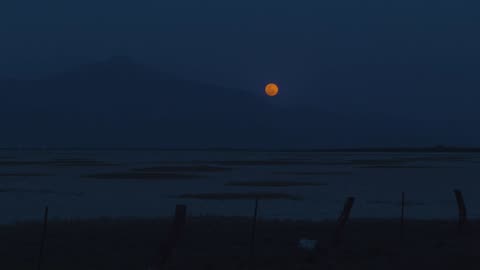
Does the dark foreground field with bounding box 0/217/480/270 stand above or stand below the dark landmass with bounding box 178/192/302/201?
below

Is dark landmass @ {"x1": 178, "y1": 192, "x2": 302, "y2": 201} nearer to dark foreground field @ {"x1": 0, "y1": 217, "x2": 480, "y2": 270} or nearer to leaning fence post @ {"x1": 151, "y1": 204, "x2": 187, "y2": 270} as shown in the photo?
dark foreground field @ {"x1": 0, "y1": 217, "x2": 480, "y2": 270}

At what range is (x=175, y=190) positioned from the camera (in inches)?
1730

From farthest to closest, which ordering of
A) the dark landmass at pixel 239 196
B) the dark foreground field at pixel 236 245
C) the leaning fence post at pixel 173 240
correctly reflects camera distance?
the dark landmass at pixel 239 196 < the dark foreground field at pixel 236 245 < the leaning fence post at pixel 173 240

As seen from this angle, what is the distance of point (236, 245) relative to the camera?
18172 mm

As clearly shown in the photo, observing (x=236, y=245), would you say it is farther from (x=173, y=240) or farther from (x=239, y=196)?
(x=239, y=196)

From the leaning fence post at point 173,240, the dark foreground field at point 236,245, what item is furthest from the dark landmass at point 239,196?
the leaning fence post at point 173,240

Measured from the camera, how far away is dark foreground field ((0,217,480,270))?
48.3ft

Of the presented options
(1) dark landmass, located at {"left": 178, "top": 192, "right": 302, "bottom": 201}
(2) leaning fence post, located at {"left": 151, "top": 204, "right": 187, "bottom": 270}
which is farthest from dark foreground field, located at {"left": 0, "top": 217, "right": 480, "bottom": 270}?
(1) dark landmass, located at {"left": 178, "top": 192, "right": 302, "bottom": 201}

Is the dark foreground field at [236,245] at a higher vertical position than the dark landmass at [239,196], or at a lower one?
lower

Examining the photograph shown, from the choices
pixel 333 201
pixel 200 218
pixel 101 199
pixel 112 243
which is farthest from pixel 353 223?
pixel 101 199

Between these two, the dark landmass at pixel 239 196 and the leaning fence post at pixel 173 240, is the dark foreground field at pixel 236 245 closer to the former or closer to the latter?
the leaning fence post at pixel 173 240

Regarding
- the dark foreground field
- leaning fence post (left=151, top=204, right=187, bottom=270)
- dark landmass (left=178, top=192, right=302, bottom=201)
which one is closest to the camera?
leaning fence post (left=151, top=204, right=187, bottom=270)

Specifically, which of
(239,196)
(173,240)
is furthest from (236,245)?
(239,196)

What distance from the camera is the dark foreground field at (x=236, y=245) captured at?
14.7 m
